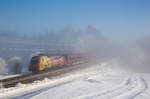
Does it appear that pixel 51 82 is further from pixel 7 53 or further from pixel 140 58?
pixel 7 53

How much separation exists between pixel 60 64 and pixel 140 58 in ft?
99.5

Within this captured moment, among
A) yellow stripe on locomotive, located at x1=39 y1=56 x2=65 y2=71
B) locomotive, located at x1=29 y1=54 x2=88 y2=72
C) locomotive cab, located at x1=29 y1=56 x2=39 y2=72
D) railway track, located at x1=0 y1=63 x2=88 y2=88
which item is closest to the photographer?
railway track, located at x1=0 y1=63 x2=88 y2=88

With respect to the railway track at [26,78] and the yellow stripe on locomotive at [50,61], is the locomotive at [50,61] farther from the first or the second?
the railway track at [26,78]

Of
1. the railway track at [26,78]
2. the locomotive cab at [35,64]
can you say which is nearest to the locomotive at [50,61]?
the locomotive cab at [35,64]

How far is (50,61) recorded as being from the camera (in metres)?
26.4

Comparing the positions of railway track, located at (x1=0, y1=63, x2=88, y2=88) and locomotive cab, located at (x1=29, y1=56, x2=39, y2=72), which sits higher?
locomotive cab, located at (x1=29, y1=56, x2=39, y2=72)

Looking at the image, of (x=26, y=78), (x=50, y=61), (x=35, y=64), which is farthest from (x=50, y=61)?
(x=26, y=78)

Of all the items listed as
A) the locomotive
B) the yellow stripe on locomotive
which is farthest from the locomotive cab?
the yellow stripe on locomotive

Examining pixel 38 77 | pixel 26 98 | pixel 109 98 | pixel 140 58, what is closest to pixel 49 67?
pixel 38 77

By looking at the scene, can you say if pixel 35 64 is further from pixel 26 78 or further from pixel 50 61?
pixel 26 78

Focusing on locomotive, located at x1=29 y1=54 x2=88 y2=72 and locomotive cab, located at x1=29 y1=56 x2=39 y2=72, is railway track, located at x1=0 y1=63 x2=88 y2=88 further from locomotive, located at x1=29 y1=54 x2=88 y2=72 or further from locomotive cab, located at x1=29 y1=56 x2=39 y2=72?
locomotive cab, located at x1=29 y1=56 x2=39 y2=72

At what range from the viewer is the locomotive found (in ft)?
78.8

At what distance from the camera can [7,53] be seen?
75.5 m

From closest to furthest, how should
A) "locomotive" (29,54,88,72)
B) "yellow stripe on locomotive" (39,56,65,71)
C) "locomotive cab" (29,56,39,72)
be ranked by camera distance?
1. "locomotive cab" (29,56,39,72)
2. "locomotive" (29,54,88,72)
3. "yellow stripe on locomotive" (39,56,65,71)
